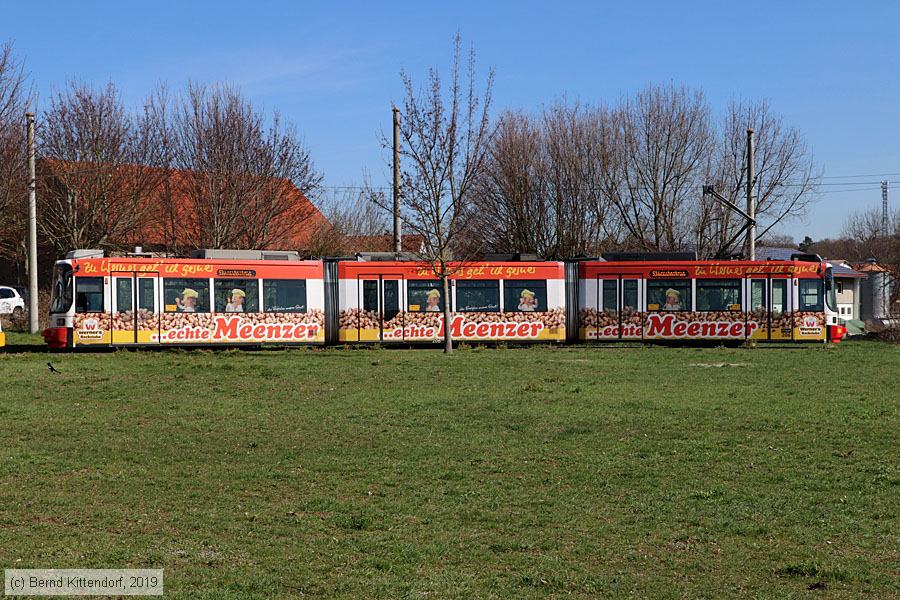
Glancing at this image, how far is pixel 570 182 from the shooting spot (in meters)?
53.1

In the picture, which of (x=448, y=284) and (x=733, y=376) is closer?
(x=733, y=376)

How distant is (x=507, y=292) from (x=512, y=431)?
19829mm

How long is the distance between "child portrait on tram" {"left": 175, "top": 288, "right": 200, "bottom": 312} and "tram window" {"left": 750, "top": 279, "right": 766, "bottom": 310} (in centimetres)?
1774

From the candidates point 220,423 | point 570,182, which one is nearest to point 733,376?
point 220,423

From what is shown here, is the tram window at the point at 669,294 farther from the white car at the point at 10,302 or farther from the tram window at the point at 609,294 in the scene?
the white car at the point at 10,302

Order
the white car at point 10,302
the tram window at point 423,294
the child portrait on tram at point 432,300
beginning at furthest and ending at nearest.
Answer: the white car at point 10,302 → the child portrait on tram at point 432,300 → the tram window at point 423,294

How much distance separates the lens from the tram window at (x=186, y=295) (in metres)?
31.4

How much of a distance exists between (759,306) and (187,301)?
18.3m

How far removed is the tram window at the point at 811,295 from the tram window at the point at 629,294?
5467 millimetres

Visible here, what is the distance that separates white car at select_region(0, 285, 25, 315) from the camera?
4856 cm

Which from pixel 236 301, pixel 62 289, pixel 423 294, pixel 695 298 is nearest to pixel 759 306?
pixel 695 298

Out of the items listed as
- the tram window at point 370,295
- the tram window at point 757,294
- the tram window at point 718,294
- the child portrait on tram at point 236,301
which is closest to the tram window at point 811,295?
the tram window at point 757,294

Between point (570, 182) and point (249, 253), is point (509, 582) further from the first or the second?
point (570, 182)

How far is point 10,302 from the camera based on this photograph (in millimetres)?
49219
